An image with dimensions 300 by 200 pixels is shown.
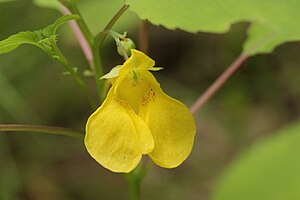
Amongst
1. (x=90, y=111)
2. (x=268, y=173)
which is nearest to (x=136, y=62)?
(x=268, y=173)

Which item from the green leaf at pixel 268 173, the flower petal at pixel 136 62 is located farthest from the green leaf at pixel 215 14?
the green leaf at pixel 268 173

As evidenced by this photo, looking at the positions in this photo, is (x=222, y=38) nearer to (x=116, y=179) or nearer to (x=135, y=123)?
(x=116, y=179)

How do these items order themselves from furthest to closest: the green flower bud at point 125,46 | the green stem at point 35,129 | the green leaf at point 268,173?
the green leaf at point 268,173
the green stem at point 35,129
the green flower bud at point 125,46

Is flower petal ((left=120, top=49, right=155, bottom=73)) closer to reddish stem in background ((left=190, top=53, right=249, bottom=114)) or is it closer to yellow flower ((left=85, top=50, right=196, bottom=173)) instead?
yellow flower ((left=85, top=50, right=196, bottom=173))

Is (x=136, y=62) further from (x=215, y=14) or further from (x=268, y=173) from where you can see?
(x=268, y=173)

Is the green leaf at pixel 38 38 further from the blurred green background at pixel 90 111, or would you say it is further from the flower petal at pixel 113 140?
the blurred green background at pixel 90 111

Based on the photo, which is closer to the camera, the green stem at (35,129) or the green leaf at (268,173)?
the green stem at (35,129)

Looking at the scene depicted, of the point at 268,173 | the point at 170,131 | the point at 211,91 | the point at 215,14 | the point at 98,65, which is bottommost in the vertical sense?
the point at 268,173

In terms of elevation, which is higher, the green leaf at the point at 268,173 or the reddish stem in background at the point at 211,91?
the reddish stem in background at the point at 211,91
